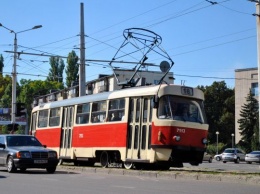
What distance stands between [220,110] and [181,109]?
7679cm

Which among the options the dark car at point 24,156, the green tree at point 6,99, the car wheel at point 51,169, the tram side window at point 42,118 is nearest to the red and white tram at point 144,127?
A: the car wheel at point 51,169

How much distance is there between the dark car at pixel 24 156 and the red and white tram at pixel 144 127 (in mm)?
2576

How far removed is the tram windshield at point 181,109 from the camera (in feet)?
58.3

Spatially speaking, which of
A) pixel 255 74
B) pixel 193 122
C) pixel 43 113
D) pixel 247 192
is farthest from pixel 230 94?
pixel 247 192

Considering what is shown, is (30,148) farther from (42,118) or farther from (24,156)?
(42,118)

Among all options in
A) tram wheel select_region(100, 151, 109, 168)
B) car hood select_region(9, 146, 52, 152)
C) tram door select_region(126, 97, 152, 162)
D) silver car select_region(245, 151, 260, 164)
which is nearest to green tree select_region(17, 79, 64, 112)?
silver car select_region(245, 151, 260, 164)

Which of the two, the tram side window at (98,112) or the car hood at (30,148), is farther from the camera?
the tram side window at (98,112)

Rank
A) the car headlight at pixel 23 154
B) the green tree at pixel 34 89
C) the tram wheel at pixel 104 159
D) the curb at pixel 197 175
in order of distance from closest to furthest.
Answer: the curb at pixel 197 175
the car headlight at pixel 23 154
the tram wheel at pixel 104 159
the green tree at pixel 34 89

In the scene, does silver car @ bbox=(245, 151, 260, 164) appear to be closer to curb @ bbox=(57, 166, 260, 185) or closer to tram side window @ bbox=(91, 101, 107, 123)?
tram side window @ bbox=(91, 101, 107, 123)

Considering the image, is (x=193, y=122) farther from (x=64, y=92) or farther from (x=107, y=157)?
(x=64, y=92)

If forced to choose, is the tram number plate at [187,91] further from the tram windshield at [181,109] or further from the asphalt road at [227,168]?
the asphalt road at [227,168]

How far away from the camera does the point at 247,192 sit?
38.3 ft

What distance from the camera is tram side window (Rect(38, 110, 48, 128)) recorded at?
25672 mm

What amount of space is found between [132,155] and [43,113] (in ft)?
30.6
